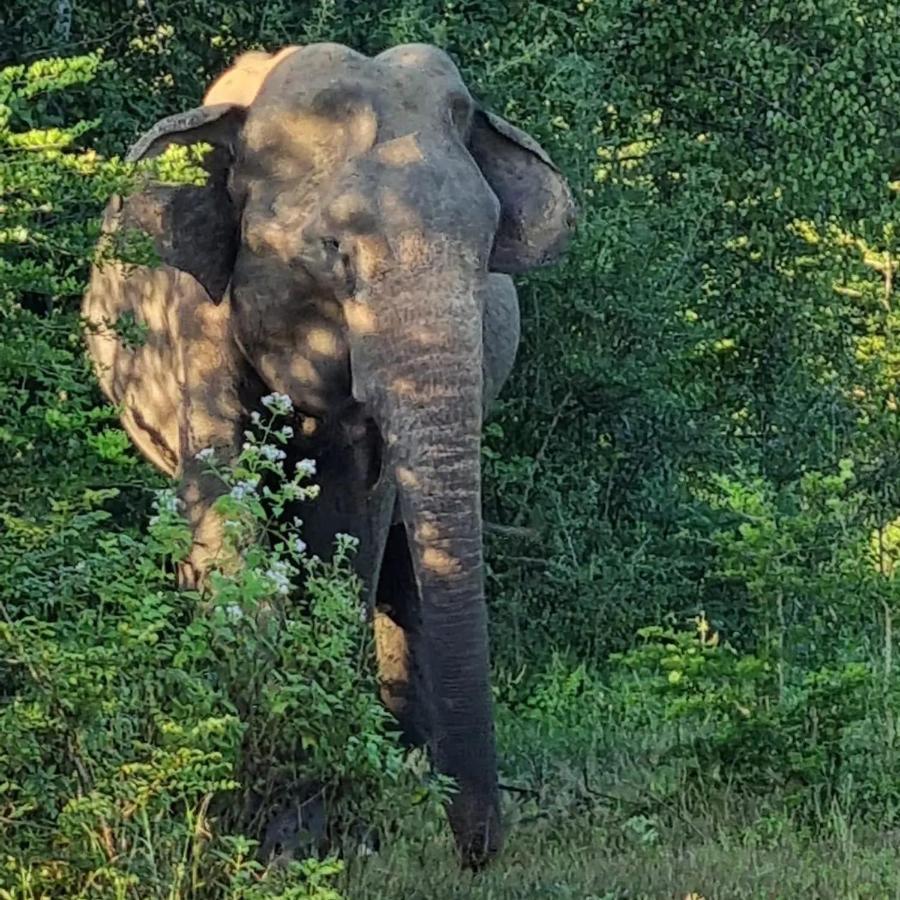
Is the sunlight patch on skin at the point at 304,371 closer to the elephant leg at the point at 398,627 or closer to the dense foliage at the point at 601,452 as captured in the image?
the dense foliage at the point at 601,452

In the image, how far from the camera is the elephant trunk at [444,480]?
6105 millimetres

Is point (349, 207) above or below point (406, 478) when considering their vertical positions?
above

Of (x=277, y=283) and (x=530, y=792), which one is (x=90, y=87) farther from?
(x=530, y=792)

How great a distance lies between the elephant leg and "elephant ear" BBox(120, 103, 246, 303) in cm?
151

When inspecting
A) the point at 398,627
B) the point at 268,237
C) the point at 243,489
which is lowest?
the point at 398,627

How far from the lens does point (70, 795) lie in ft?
16.9

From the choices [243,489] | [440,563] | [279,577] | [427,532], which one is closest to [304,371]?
[427,532]

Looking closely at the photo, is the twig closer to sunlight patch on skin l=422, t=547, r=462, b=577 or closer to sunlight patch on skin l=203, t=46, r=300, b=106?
sunlight patch on skin l=203, t=46, r=300, b=106

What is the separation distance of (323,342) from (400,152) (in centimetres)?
68

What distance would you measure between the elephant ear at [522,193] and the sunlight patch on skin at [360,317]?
970 millimetres

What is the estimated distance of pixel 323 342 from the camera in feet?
24.3

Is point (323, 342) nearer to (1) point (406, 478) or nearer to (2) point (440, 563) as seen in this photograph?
(1) point (406, 478)

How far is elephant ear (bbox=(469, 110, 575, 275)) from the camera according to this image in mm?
7945

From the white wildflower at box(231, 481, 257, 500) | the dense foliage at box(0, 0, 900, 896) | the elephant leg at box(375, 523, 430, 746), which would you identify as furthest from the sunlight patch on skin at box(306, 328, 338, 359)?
the white wildflower at box(231, 481, 257, 500)
